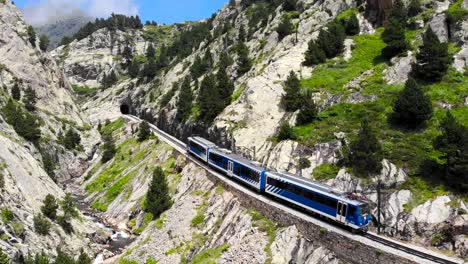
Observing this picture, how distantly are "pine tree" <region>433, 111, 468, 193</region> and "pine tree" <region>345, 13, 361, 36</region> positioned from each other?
38392 millimetres

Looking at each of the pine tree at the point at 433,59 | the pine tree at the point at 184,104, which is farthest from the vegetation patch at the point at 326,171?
the pine tree at the point at 184,104

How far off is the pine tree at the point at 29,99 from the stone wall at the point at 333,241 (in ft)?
242

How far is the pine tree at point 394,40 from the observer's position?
199 feet

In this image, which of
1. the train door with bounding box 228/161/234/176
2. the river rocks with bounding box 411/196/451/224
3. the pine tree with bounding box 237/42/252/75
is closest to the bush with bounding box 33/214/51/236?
the train door with bounding box 228/161/234/176

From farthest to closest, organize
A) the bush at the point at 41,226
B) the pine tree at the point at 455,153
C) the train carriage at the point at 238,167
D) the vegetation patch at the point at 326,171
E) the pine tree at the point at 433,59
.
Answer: the pine tree at the point at 433,59, the vegetation patch at the point at 326,171, the train carriage at the point at 238,167, the bush at the point at 41,226, the pine tree at the point at 455,153

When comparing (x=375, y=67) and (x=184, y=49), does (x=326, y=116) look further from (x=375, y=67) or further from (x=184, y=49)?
(x=184, y=49)

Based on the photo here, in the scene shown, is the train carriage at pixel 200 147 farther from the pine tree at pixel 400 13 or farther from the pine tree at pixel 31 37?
the pine tree at pixel 31 37

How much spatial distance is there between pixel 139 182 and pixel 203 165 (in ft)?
51.4

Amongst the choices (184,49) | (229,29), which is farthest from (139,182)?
(184,49)

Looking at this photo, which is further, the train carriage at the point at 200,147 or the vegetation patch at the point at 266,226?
the train carriage at the point at 200,147

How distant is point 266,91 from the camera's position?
66625mm

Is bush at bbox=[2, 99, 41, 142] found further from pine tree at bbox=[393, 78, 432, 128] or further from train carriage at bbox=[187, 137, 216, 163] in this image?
pine tree at bbox=[393, 78, 432, 128]

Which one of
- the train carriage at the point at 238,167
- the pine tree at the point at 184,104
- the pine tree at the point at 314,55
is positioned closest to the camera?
the train carriage at the point at 238,167

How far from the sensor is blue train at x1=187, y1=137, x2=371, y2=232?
3350 cm
